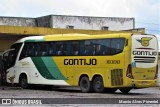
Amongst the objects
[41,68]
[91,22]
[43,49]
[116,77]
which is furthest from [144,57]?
[91,22]

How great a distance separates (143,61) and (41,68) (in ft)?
22.1

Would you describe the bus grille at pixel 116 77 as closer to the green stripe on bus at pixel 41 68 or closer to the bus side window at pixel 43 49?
the green stripe on bus at pixel 41 68

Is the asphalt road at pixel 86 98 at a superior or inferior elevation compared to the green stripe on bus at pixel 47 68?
inferior

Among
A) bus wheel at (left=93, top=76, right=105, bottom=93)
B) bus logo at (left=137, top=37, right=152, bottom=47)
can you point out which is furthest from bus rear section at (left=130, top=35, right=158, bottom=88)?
bus wheel at (left=93, top=76, right=105, bottom=93)

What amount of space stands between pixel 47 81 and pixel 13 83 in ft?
11.4

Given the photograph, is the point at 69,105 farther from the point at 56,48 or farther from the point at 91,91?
the point at 56,48

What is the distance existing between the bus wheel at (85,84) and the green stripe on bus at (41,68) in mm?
2321

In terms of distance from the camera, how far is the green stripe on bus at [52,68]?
25.7 metres

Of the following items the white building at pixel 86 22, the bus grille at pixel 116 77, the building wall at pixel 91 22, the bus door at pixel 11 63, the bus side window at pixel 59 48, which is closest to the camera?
the bus grille at pixel 116 77

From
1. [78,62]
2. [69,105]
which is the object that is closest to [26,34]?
[78,62]

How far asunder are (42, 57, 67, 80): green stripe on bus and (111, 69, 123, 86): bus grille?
359cm

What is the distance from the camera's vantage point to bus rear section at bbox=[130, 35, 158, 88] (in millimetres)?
22328

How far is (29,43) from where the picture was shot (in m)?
27.7

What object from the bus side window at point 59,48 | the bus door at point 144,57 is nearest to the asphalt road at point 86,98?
the bus door at point 144,57
